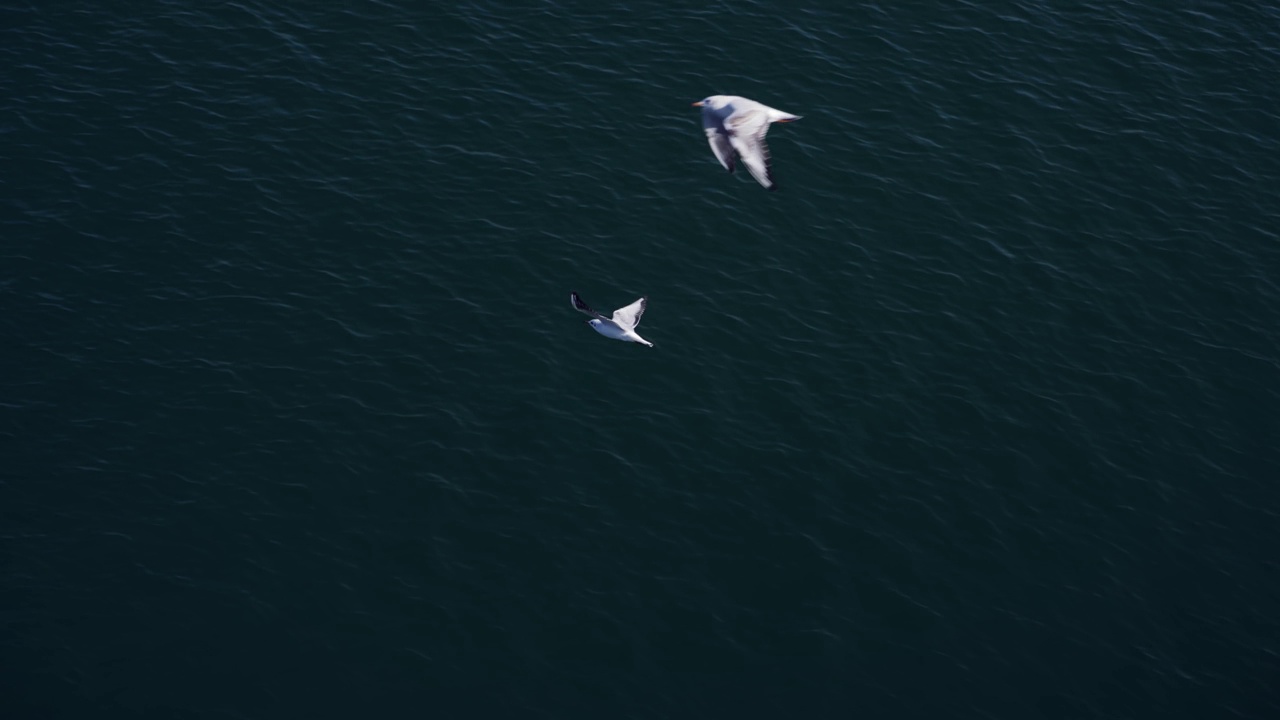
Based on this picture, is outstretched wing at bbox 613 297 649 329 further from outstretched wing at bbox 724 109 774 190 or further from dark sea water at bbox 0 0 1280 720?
outstretched wing at bbox 724 109 774 190

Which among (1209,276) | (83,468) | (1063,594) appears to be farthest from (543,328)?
(1209,276)

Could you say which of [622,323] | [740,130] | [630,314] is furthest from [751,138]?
[630,314]

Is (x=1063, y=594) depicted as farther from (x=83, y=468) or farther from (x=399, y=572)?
(x=83, y=468)

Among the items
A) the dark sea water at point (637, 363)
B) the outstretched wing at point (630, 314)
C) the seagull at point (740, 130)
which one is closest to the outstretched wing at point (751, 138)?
the seagull at point (740, 130)

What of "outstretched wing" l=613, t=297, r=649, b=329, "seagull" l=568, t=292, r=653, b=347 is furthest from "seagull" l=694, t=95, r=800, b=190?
"outstretched wing" l=613, t=297, r=649, b=329

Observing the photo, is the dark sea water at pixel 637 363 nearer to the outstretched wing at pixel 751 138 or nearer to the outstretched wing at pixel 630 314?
the outstretched wing at pixel 630 314

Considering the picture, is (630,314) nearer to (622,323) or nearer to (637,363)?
(622,323)
